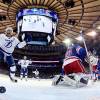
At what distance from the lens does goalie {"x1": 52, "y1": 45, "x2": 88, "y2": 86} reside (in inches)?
131

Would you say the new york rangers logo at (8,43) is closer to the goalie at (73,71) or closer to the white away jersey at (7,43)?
the white away jersey at (7,43)

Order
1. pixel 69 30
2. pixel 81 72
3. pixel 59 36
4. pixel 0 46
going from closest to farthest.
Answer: pixel 0 46
pixel 81 72
pixel 69 30
pixel 59 36

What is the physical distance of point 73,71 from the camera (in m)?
3.47

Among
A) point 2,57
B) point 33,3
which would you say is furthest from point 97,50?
point 2,57

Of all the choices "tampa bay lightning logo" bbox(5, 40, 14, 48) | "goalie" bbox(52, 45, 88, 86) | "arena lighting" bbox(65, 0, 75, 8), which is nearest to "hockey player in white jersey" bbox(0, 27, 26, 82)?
"tampa bay lightning logo" bbox(5, 40, 14, 48)

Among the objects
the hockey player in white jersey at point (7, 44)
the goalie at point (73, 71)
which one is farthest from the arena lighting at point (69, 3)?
the hockey player in white jersey at point (7, 44)

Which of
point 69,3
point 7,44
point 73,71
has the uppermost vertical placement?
point 69,3

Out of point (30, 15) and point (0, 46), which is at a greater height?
→ point (30, 15)

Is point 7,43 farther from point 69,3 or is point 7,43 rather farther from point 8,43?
point 69,3

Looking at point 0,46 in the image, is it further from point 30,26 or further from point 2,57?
point 30,26

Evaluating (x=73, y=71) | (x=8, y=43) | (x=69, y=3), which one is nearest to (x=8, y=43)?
(x=8, y=43)

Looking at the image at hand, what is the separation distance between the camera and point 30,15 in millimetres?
4594

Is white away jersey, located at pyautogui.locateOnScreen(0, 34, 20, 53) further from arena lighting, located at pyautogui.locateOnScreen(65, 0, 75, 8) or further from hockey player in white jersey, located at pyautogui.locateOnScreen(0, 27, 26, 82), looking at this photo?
arena lighting, located at pyautogui.locateOnScreen(65, 0, 75, 8)

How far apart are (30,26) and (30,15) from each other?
0.80 ft
